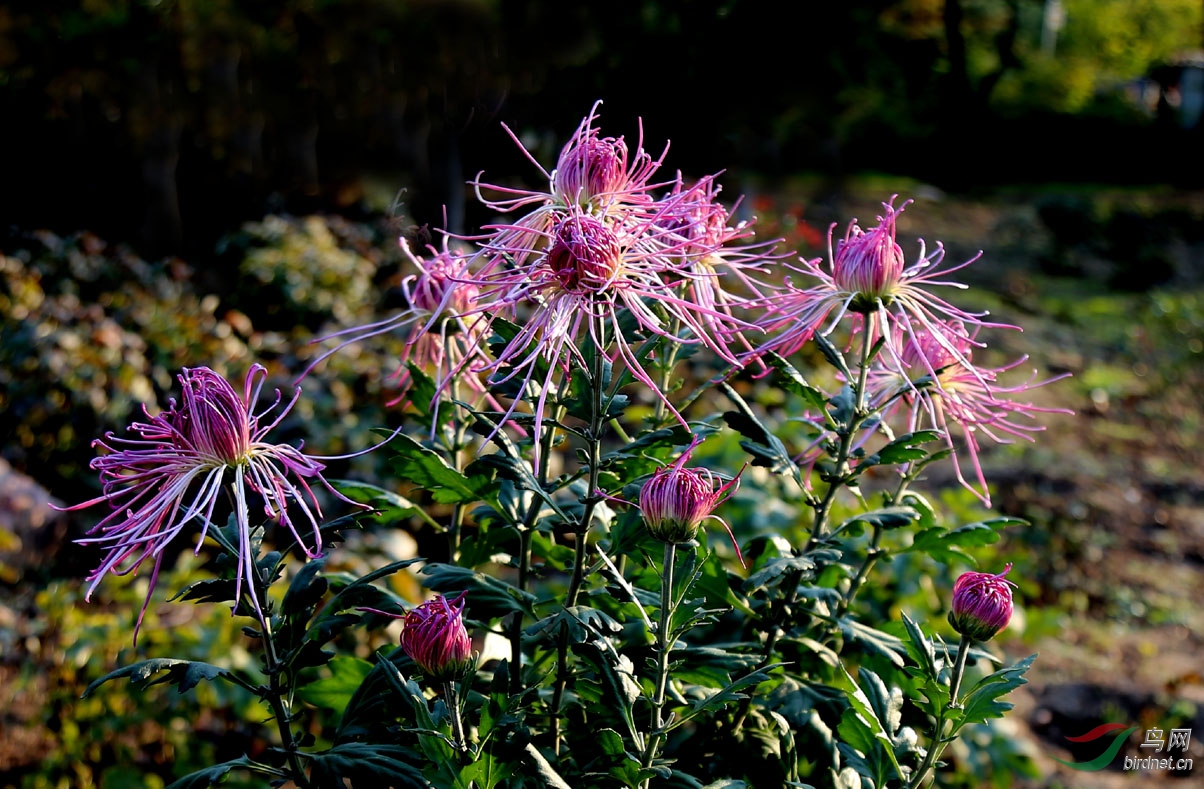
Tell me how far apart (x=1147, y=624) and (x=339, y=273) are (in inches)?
143

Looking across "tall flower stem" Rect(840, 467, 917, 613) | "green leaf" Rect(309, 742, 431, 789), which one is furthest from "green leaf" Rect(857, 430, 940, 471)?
"green leaf" Rect(309, 742, 431, 789)

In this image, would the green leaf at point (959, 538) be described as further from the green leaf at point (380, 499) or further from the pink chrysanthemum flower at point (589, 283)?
the green leaf at point (380, 499)

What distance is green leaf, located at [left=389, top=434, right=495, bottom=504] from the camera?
3.49 feet

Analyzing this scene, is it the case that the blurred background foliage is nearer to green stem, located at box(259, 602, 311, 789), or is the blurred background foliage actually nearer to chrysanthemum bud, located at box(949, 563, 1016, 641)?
green stem, located at box(259, 602, 311, 789)

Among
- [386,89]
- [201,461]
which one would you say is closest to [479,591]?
[201,461]

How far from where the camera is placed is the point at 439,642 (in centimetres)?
89

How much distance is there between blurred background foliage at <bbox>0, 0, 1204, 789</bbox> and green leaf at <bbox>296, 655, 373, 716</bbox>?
43 cm

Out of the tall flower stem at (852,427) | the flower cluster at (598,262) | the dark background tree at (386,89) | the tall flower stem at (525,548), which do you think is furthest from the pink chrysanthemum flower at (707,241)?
the dark background tree at (386,89)

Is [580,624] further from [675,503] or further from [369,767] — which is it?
[369,767]

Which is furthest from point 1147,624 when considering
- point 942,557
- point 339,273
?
point 339,273

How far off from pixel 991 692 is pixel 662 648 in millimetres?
331

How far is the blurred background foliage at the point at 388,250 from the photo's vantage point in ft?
6.86

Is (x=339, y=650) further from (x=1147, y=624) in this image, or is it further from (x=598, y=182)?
(x=1147, y=624)

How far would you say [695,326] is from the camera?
34.7 inches
